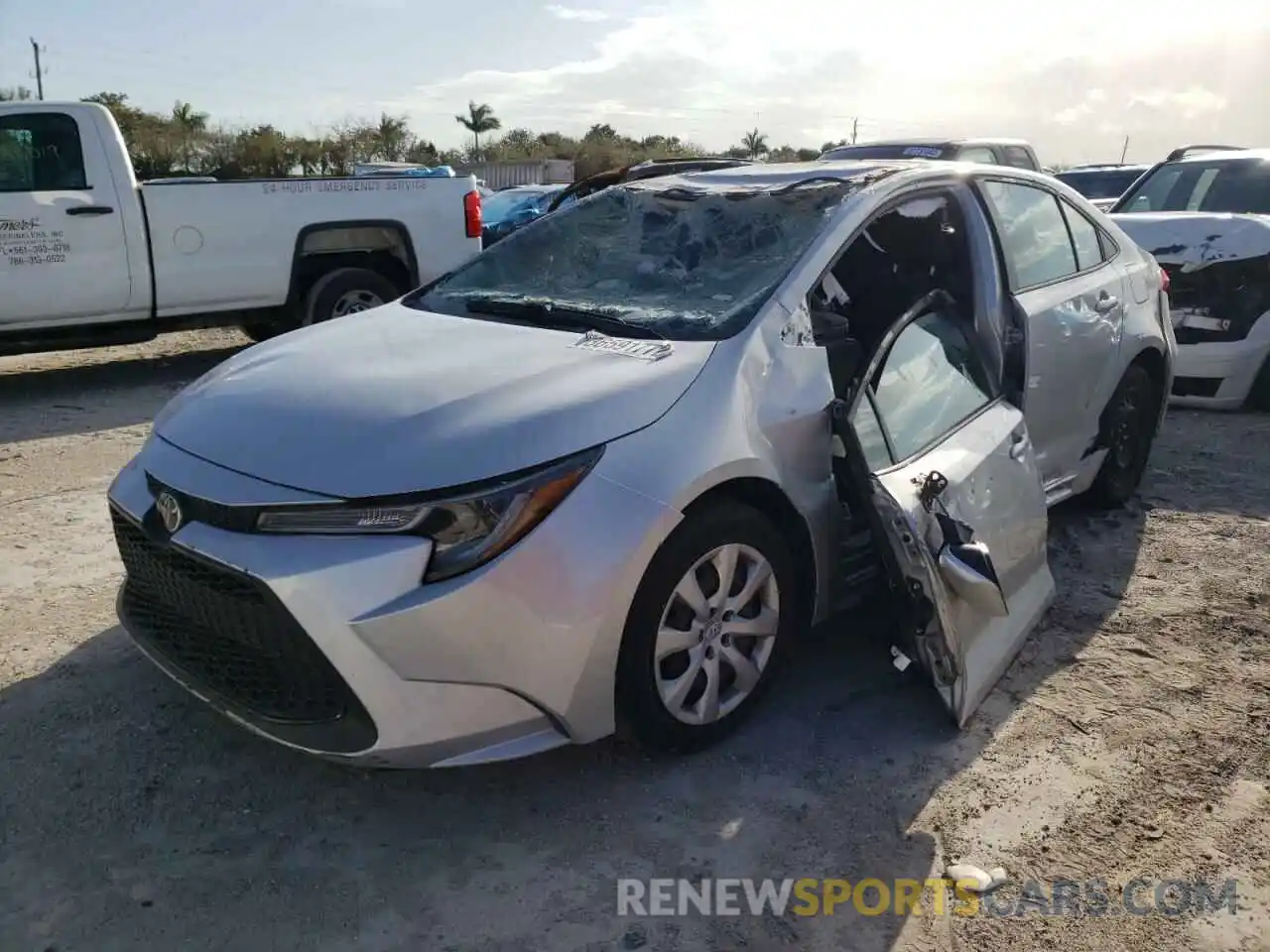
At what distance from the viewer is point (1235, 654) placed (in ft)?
12.1

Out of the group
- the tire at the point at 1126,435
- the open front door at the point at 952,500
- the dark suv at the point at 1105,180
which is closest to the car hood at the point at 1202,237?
the tire at the point at 1126,435

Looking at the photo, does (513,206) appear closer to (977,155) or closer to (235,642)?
(977,155)

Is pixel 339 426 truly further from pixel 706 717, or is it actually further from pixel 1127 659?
pixel 1127 659

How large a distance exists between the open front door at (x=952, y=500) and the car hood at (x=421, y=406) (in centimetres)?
67

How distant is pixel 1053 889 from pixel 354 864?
5.58ft

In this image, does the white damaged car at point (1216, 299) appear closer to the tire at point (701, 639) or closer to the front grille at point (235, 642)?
the tire at point (701, 639)

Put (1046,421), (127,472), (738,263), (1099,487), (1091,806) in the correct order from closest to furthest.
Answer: (1091,806)
(127,472)
(738,263)
(1046,421)
(1099,487)

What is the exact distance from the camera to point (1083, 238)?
15.4ft

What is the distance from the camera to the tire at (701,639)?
2.69 metres

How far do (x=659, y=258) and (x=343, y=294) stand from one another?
5.51 metres

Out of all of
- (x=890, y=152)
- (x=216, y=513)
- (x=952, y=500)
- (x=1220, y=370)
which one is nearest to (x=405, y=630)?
(x=216, y=513)

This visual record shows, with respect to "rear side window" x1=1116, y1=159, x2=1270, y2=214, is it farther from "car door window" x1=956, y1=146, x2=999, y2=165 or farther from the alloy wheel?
the alloy wheel

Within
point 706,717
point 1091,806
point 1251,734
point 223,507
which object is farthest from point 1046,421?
point 223,507

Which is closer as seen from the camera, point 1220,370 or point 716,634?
point 716,634
